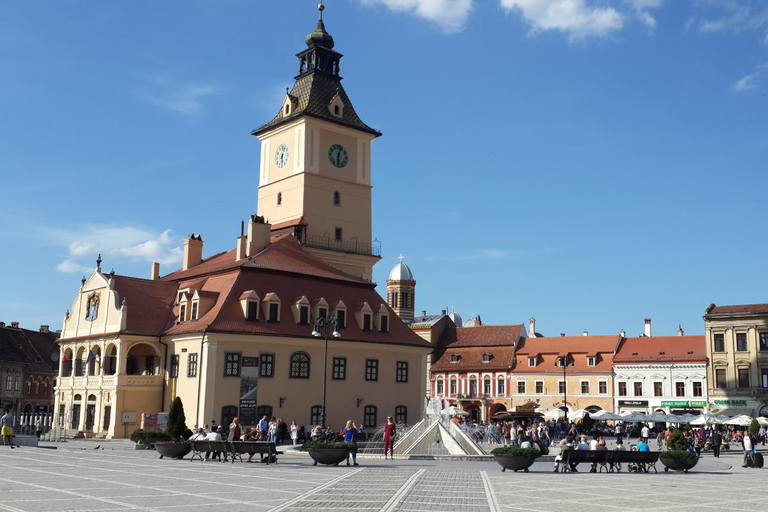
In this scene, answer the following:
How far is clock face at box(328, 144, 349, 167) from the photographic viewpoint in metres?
60.1

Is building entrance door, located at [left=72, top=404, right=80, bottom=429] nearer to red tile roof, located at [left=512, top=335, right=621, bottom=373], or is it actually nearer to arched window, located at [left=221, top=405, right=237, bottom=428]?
arched window, located at [left=221, top=405, right=237, bottom=428]

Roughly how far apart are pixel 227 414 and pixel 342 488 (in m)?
25.2

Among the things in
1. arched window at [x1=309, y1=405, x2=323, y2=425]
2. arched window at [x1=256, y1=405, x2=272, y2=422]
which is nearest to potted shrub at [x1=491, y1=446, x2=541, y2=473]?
arched window at [x1=256, y1=405, x2=272, y2=422]

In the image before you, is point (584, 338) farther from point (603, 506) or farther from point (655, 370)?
point (603, 506)

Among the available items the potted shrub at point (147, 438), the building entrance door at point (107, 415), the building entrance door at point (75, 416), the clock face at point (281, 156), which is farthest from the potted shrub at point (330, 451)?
the clock face at point (281, 156)

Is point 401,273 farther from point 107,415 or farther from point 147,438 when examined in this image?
point 147,438

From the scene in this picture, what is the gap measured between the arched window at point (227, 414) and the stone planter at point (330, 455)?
16.9 m

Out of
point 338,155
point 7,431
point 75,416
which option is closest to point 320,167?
point 338,155

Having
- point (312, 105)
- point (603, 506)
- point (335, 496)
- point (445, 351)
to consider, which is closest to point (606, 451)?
point (603, 506)

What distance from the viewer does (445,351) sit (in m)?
88.4

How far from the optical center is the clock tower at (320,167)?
5825cm

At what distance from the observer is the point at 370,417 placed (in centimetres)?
4819

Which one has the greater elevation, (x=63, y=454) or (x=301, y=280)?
(x=301, y=280)

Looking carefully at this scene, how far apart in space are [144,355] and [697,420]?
36.8 metres
